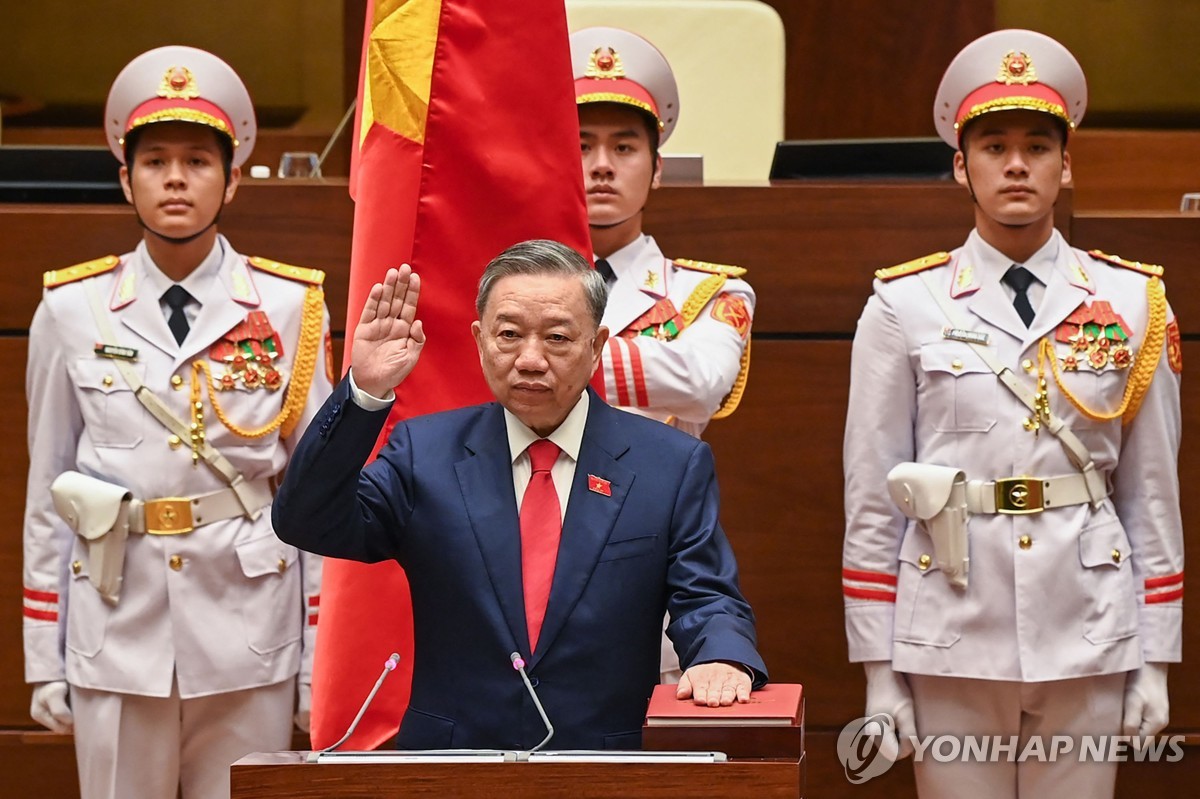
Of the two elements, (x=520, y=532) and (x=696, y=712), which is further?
(x=520, y=532)

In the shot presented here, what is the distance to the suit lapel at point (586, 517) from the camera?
6.59 ft

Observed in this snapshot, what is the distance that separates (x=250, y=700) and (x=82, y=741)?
28 cm

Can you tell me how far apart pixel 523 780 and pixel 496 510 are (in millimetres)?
475

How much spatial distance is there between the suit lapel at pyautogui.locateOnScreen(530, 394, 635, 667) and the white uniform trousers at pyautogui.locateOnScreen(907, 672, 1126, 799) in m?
0.99

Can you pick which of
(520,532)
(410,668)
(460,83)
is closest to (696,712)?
(520,532)

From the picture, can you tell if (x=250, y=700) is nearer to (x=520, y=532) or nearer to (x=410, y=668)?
(x=410, y=668)

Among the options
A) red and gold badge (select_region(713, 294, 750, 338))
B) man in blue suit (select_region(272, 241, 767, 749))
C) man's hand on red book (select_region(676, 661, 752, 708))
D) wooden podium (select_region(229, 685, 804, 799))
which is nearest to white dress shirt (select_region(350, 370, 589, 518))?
man in blue suit (select_region(272, 241, 767, 749))

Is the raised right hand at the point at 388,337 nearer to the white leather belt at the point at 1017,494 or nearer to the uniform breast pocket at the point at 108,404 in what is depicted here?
the uniform breast pocket at the point at 108,404

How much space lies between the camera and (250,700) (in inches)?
114

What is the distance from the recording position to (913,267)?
2969 mm

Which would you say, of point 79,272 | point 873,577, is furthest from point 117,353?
point 873,577

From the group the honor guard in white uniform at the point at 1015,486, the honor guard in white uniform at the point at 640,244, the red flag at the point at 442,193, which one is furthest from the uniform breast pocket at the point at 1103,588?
the red flag at the point at 442,193

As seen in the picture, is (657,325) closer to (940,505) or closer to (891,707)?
(940,505)

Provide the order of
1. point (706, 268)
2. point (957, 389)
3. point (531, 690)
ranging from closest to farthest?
point (531, 690)
point (957, 389)
point (706, 268)
